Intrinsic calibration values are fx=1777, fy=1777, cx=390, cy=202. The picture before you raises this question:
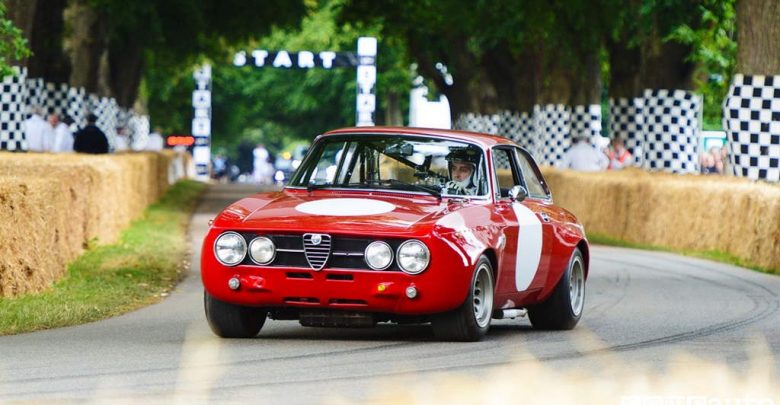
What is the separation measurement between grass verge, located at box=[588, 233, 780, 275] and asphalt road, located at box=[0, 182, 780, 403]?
649cm

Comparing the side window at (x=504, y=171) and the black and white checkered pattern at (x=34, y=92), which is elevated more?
the side window at (x=504, y=171)

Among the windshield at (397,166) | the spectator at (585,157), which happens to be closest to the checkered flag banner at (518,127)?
the spectator at (585,157)

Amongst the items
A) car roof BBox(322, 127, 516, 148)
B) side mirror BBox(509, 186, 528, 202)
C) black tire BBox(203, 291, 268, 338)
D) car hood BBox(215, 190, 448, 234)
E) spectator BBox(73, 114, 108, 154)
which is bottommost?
spectator BBox(73, 114, 108, 154)

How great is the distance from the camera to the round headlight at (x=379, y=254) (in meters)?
11.5

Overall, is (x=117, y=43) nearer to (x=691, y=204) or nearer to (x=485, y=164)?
(x=691, y=204)

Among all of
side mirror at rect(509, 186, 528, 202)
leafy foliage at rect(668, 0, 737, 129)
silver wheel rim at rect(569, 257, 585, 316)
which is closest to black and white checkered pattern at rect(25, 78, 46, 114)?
leafy foliage at rect(668, 0, 737, 129)

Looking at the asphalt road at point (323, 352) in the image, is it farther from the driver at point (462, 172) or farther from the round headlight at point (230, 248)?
the driver at point (462, 172)

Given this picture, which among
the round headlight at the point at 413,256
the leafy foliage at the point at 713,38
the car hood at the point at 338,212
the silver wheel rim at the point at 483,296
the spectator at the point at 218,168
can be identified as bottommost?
the spectator at the point at 218,168

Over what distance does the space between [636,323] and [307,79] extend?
74.4 meters

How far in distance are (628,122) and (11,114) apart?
47.0 ft

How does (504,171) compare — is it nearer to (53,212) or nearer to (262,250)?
(262,250)

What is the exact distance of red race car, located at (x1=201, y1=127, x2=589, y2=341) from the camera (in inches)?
456

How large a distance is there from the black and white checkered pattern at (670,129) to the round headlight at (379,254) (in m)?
24.8

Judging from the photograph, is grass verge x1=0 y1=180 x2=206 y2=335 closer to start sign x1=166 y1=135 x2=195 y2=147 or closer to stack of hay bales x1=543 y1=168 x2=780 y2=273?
stack of hay bales x1=543 y1=168 x2=780 y2=273
